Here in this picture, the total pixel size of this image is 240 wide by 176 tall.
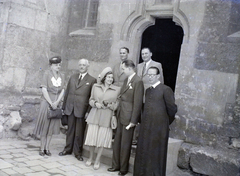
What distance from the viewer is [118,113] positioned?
4.47 meters

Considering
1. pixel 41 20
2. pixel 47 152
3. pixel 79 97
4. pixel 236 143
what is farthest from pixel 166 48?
pixel 47 152

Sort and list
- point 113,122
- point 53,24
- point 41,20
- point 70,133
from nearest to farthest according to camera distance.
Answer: point 113,122
point 70,133
point 41,20
point 53,24

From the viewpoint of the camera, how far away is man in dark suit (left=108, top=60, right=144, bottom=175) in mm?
4254

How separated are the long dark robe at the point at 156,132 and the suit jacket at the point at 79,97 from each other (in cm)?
146

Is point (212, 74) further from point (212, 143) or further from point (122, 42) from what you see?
point (122, 42)

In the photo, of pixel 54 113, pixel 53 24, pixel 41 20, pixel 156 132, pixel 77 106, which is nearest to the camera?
pixel 156 132

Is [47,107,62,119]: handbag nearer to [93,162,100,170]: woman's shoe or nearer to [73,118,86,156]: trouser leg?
[73,118,86,156]: trouser leg

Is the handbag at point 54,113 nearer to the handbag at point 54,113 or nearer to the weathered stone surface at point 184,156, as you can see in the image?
the handbag at point 54,113

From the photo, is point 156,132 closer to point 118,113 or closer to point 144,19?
point 118,113

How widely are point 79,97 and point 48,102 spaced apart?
56 centimetres

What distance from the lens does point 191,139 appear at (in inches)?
200

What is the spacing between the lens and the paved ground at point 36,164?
4.02 metres

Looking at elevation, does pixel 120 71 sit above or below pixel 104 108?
above

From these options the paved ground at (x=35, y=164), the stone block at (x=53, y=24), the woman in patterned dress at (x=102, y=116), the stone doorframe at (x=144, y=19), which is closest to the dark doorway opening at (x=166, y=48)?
the stone doorframe at (x=144, y=19)
